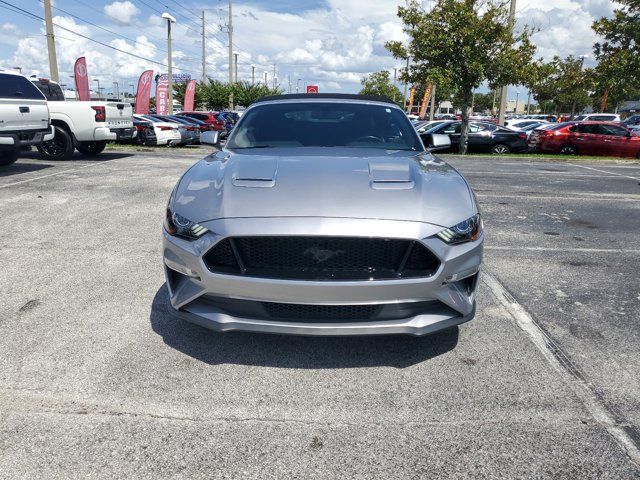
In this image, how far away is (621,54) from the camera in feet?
62.5

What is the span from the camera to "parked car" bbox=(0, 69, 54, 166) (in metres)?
9.54

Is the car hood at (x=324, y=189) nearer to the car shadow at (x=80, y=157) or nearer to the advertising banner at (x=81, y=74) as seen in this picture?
the car shadow at (x=80, y=157)

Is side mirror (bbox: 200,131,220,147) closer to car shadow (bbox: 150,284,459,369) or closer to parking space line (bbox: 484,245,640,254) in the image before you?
car shadow (bbox: 150,284,459,369)

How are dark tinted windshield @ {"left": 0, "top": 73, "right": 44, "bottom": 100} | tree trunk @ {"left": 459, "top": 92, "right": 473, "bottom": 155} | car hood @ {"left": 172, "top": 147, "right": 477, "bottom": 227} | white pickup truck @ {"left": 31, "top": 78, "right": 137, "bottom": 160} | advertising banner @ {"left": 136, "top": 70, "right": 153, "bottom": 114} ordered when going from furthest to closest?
advertising banner @ {"left": 136, "top": 70, "right": 153, "bottom": 114}
tree trunk @ {"left": 459, "top": 92, "right": 473, "bottom": 155}
white pickup truck @ {"left": 31, "top": 78, "right": 137, "bottom": 160}
dark tinted windshield @ {"left": 0, "top": 73, "right": 44, "bottom": 100}
car hood @ {"left": 172, "top": 147, "right": 477, "bottom": 227}

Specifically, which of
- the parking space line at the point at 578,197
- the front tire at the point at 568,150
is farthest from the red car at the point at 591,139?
the parking space line at the point at 578,197

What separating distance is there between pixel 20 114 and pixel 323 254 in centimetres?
954

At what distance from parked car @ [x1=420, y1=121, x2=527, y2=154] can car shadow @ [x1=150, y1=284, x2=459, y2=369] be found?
17.1 meters

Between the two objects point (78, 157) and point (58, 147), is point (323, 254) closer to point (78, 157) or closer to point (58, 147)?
point (58, 147)

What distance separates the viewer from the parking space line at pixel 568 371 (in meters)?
2.37

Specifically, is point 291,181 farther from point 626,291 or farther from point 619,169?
point 619,169

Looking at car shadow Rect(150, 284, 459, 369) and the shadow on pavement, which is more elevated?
car shadow Rect(150, 284, 459, 369)

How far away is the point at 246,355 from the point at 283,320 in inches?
19.8

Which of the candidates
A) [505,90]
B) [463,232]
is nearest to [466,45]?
[505,90]

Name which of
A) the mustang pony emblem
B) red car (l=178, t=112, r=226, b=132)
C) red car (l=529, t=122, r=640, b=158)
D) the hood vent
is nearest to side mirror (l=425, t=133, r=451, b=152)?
the hood vent
